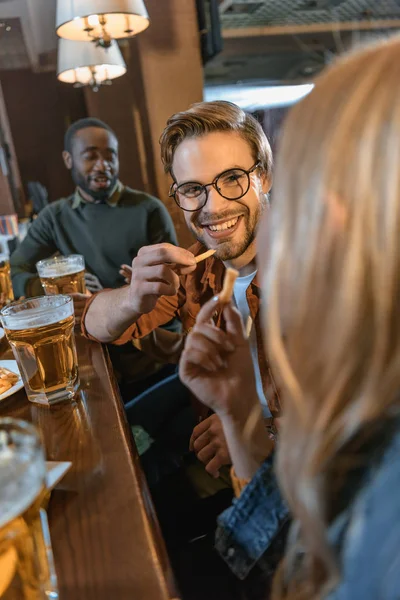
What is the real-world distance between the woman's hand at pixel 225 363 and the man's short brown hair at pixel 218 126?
71cm

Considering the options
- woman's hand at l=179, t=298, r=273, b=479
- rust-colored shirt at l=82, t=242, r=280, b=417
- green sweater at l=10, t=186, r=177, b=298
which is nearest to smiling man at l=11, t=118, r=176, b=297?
green sweater at l=10, t=186, r=177, b=298

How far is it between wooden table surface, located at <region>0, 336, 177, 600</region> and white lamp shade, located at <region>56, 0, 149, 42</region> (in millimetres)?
1676

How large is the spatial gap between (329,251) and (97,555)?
1.36 ft

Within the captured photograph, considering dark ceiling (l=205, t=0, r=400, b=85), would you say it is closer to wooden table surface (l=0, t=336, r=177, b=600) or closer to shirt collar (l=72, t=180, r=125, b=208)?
shirt collar (l=72, t=180, r=125, b=208)

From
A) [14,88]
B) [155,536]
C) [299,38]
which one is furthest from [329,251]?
[299,38]

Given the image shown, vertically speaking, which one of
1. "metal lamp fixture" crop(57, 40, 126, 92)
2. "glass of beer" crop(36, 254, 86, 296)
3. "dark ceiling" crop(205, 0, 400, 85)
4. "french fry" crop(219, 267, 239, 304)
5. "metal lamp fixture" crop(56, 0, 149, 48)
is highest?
"dark ceiling" crop(205, 0, 400, 85)

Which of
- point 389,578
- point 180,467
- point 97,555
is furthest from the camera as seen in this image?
point 180,467

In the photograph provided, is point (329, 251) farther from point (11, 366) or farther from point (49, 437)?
point (11, 366)

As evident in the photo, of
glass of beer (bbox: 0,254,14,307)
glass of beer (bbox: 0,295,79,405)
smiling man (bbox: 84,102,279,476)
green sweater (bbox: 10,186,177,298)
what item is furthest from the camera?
green sweater (bbox: 10,186,177,298)

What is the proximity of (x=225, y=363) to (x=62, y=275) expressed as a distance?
0.96m

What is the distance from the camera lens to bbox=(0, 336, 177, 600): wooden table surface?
480mm

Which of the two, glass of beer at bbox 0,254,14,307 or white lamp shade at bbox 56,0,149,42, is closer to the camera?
glass of beer at bbox 0,254,14,307

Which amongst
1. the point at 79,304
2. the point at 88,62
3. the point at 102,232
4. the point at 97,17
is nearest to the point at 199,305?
the point at 79,304

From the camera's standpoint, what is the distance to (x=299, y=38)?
179 inches
